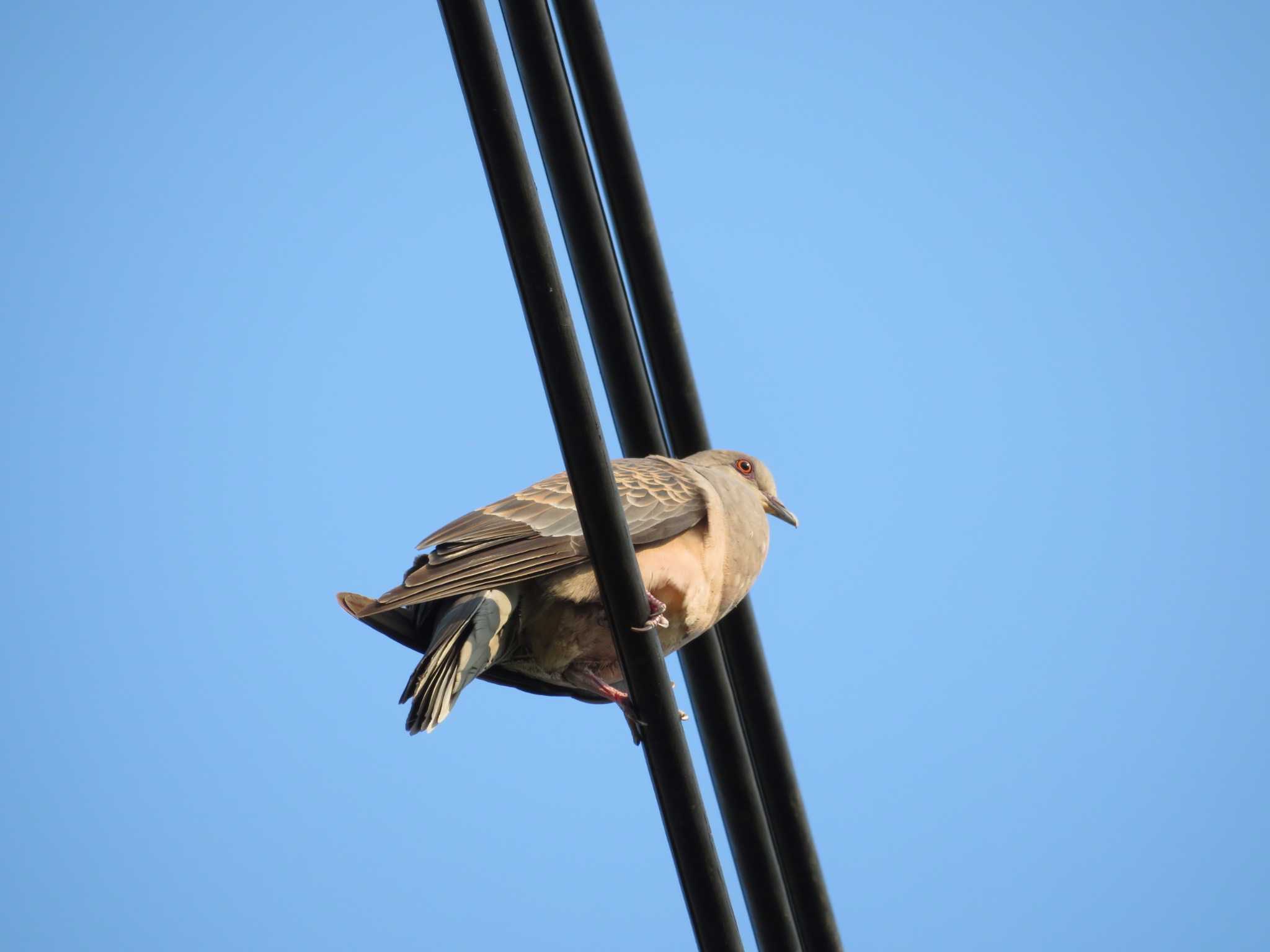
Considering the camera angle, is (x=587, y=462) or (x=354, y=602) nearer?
(x=587, y=462)

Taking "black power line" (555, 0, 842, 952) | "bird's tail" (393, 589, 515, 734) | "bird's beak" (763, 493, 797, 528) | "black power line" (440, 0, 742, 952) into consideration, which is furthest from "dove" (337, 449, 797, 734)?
"bird's beak" (763, 493, 797, 528)

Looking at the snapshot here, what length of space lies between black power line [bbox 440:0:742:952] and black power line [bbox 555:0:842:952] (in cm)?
84

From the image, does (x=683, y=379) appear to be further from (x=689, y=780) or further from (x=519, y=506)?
(x=689, y=780)

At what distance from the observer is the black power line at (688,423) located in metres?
3.12

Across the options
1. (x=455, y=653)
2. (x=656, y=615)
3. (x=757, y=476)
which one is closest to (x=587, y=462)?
(x=455, y=653)

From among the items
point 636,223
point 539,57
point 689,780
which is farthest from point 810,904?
point 539,57

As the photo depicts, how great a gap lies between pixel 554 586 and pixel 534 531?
191 millimetres

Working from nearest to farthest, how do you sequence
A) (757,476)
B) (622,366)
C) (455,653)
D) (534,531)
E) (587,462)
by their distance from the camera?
(587,462) < (622,366) < (455,653) < (534,531) < (757,476)

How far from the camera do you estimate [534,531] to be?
13.2ft

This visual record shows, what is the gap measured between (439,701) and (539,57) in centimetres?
185

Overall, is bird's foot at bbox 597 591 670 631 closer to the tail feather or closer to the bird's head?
the tail feather

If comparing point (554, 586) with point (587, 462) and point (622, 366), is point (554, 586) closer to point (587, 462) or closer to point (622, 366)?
point (622, 366)

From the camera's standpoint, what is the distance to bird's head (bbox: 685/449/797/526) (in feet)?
18.9

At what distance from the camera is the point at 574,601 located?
405cm
